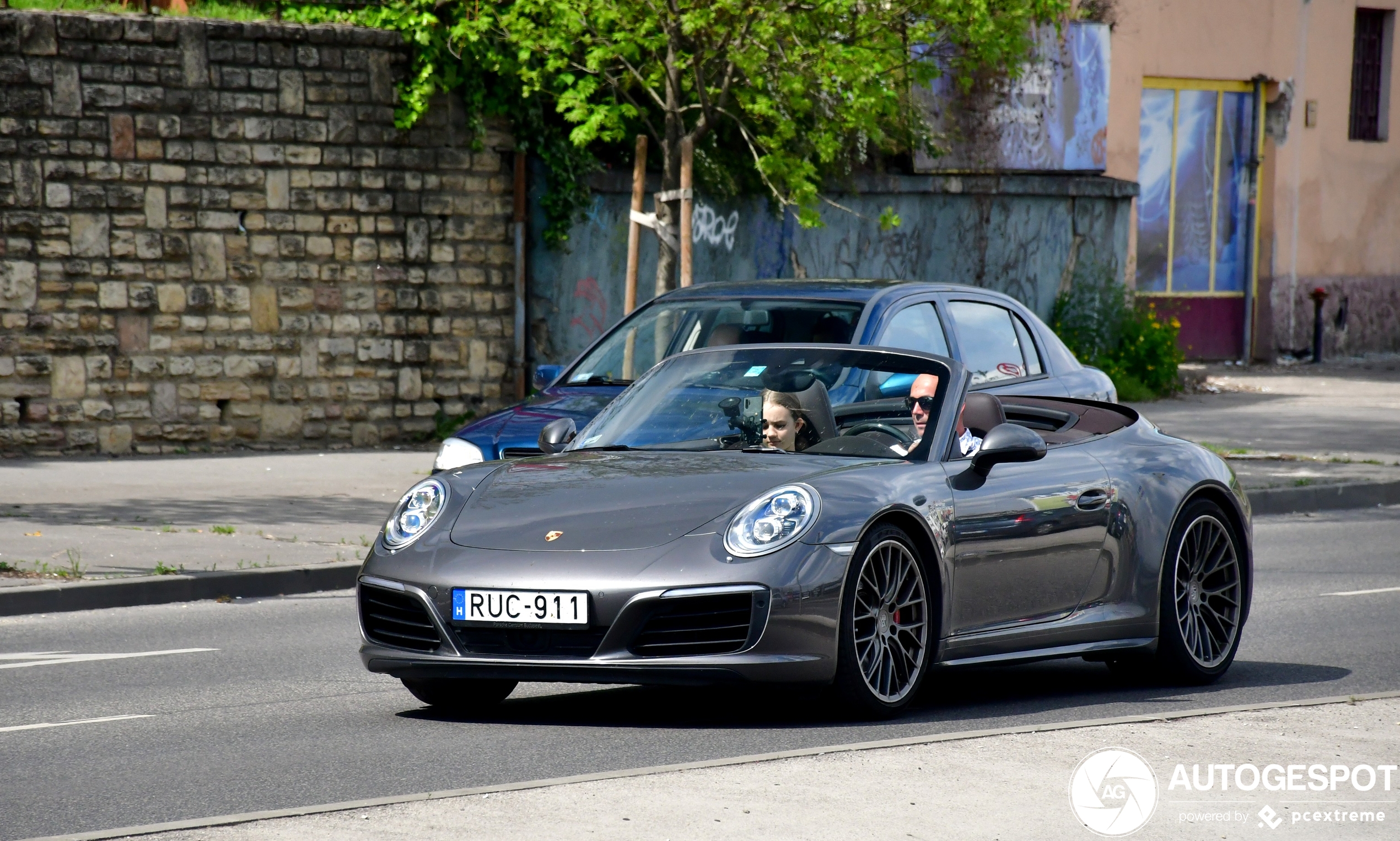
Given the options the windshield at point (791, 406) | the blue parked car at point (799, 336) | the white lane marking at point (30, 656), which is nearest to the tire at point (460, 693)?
the windshield at point (791, 406)

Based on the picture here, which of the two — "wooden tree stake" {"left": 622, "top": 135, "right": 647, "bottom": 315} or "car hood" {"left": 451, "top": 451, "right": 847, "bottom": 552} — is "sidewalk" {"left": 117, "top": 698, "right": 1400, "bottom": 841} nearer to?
"car hood" {"left": 451, "top": 451, "right": 847, "bottom": 552}

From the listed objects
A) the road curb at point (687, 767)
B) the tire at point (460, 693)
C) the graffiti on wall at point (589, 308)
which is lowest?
the tire at point (460, 693)

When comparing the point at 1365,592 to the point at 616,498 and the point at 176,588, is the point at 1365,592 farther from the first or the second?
the point at 176,588

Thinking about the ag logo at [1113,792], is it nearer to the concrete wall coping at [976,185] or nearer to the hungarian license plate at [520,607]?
the hungarian license plate at [520,607]

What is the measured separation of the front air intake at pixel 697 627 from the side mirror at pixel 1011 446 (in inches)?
47.4

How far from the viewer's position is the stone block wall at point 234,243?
16.8 m

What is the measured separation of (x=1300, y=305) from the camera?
105ft

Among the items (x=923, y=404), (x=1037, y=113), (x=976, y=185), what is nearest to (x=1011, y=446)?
(x=923, y=404)

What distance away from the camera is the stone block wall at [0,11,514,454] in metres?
16.8

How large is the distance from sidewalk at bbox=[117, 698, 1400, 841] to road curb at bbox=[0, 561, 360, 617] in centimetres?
533

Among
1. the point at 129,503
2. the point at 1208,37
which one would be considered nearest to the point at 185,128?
the point at 129,503

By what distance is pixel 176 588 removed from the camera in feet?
35.8

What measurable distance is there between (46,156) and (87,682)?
9.57 metres

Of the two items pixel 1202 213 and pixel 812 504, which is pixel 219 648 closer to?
pixel 812 504
